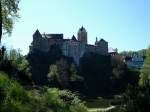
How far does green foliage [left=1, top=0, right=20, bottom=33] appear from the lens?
945 inches

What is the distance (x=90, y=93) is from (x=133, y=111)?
288ft

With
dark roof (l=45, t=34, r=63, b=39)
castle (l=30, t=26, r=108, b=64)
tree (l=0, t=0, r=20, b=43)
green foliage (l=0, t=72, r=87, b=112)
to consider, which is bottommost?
green foliage (l=0, t=72, r=87, b=112)

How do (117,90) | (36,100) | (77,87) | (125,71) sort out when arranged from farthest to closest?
(125,71)
(117,90)
(77,87)
(36,100)

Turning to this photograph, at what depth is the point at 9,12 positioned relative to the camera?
83.1 ft

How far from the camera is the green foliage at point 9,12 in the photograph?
24000 mm

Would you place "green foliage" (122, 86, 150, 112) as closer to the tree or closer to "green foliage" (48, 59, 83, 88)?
the tree

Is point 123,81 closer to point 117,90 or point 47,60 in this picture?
point 117,90

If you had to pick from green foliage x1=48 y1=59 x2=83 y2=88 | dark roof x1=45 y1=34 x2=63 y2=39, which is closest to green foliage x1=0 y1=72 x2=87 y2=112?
green foliage x1=48 y1=59 x2=83 y2=88

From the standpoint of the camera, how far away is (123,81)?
5089 inches

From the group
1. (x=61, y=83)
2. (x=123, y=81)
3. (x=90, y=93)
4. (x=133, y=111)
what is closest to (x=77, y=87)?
(x=90, y=93)

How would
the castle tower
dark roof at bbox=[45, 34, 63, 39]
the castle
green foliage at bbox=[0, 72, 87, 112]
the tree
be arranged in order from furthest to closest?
the castle tower
dark roof at bbox=[45, 34, 63, 39]
the castle
the tree
green foliage at bbox=[0, 72, 87, 112]

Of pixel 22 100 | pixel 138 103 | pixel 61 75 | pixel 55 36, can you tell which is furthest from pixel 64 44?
pixel 22 100

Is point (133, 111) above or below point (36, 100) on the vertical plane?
below

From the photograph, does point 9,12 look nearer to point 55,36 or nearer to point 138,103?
point 138,103
